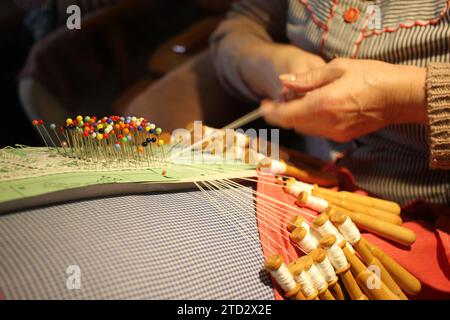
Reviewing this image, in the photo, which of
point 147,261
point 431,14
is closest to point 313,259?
point 147,261

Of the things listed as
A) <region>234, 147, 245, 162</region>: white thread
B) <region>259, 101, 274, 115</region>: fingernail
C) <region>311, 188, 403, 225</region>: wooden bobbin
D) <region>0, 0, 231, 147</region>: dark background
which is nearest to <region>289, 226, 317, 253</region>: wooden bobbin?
<region>311, 188, 403, 225</region>: wooden bobbin

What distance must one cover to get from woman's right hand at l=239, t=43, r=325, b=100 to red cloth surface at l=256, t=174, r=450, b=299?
289mm

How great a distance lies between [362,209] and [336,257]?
0.14m

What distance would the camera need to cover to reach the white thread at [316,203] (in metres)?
0.73

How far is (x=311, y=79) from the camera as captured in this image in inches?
33.2

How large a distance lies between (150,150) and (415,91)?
1.59 feet

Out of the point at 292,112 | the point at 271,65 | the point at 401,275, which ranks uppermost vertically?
the point at 271,65

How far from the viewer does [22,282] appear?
0.53 metres

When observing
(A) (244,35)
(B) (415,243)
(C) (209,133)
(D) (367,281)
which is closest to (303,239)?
(D) (367,281)

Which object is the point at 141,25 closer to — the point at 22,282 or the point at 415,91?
the point at 415,91

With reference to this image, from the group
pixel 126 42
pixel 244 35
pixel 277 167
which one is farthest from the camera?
pixel 126 42

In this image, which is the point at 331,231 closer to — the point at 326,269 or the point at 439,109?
the point at 326,269

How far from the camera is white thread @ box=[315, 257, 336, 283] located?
0.62 meters

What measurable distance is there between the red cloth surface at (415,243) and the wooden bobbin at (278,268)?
18 mm
